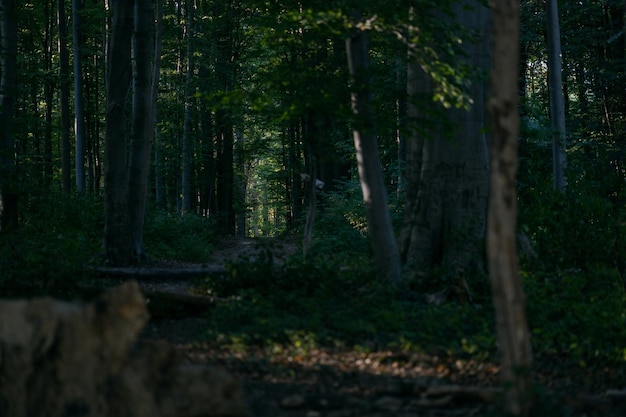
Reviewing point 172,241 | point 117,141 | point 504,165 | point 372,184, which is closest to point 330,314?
point 372,184

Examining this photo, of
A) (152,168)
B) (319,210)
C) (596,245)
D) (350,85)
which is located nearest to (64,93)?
(319,210)

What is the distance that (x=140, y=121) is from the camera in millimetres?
16391

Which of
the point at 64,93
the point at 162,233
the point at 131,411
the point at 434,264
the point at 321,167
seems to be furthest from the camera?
the point at 321,167

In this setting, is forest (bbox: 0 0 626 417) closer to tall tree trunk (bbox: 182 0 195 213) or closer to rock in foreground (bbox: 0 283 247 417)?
rock in foreground (bbox: 0 283 247 417)

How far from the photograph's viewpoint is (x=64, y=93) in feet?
85.5

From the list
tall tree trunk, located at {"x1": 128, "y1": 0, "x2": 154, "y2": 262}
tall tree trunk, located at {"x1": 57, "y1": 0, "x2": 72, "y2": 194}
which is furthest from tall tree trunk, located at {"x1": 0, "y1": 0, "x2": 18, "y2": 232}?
tall tree trunk, located at {"x1": 57, "y1": 0, "x2": 72, "y2": 194}

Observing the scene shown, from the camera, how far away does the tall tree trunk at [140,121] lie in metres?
16.0

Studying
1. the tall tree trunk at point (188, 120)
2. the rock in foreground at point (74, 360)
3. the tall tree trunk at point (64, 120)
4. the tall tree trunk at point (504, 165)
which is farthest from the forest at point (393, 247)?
the tall tree trunk at point (188, 120)

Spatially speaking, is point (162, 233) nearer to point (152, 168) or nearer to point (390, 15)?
point (390, 15)

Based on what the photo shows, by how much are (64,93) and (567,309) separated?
2057cm

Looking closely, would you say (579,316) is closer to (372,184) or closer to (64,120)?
(372,184)

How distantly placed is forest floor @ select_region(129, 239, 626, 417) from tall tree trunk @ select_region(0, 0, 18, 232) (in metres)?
9.04

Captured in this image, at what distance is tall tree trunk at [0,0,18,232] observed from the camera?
680 inches

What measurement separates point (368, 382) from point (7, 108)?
13537 mm
